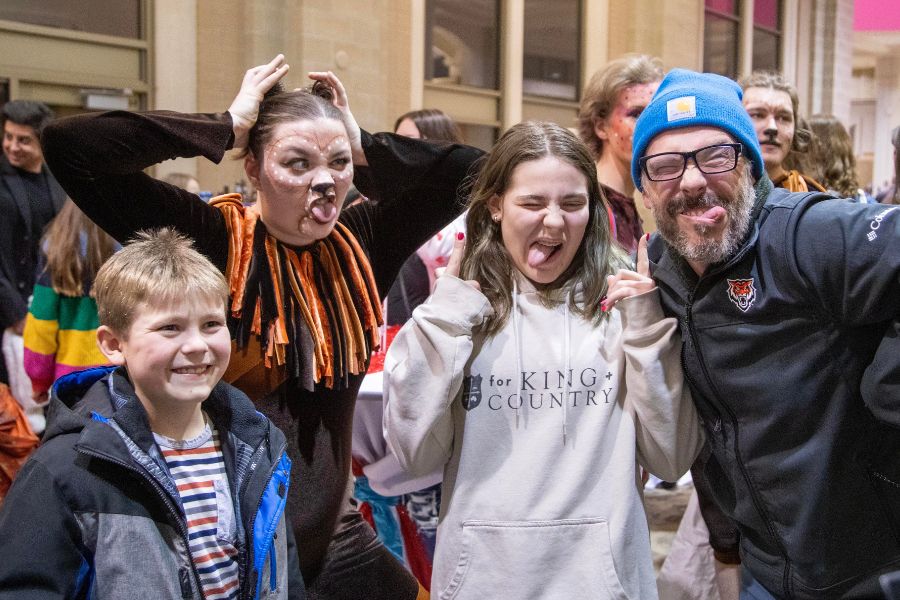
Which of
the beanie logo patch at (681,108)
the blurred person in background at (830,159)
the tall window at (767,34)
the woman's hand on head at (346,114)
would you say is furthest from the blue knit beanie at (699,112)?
the tall window at (767,34)

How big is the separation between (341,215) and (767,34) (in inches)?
594

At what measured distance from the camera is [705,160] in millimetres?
1973

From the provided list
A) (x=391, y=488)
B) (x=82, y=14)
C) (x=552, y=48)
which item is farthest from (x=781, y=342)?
(x=552, y=48)

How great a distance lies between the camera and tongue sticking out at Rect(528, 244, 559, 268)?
2088 millimetres

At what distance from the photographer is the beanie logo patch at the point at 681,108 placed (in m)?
1.97

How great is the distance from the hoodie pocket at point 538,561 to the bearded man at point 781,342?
0.36 metres

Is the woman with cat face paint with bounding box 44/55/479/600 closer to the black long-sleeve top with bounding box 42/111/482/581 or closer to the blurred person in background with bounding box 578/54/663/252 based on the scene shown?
the black long-sleeve top with bounding box 42/111/482/581

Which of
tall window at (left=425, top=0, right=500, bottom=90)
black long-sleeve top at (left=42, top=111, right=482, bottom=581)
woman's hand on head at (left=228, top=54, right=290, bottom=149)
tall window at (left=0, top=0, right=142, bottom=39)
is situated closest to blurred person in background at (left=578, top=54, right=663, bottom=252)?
black long-sleeve top at (left=42, top=111, right=482, bottom=581)

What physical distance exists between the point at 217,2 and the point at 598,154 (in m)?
4.79

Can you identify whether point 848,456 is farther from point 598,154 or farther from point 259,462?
point 598,154

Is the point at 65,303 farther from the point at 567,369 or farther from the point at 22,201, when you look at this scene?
the point at 567,369

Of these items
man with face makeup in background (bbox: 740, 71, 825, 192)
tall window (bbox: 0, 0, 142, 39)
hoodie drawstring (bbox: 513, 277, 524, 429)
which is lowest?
hoodie drawstring (bbox: 513, 277, 524, 429)

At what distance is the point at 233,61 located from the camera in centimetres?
731

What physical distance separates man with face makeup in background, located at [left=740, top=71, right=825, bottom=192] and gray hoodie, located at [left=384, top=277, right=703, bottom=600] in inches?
74.0
